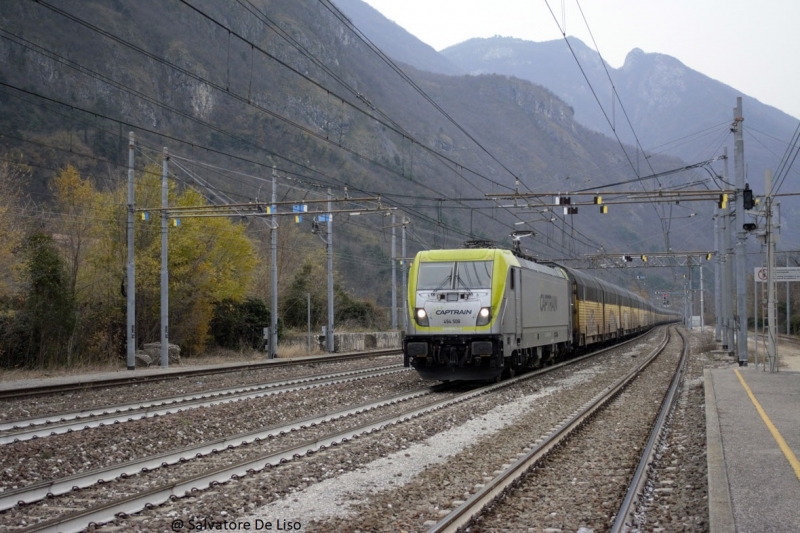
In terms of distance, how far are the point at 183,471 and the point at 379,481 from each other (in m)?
2.42

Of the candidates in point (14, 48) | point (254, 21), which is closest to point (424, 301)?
point (14, 48)

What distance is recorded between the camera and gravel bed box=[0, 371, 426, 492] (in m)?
9.70

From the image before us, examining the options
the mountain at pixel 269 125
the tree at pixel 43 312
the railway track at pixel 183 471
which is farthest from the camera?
the mountain at pixel 269 125

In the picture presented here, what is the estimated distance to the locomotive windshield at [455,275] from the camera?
1942cm

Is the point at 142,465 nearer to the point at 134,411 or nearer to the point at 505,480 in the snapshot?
the point at 505,480

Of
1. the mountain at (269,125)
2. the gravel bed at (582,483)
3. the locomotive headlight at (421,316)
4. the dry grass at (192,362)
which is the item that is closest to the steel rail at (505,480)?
the gravel bed at (582,483)

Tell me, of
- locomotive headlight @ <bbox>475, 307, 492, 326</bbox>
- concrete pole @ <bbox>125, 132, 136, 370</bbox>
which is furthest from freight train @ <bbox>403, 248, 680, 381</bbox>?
concrete pole @ <bbox>125, 132, 136, 370</bbox>

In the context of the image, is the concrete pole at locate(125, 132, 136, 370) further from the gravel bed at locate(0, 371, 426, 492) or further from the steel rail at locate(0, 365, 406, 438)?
the gravel bed at locate(0, 371, 426, 492)

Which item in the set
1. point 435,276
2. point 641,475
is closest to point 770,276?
point 435,276

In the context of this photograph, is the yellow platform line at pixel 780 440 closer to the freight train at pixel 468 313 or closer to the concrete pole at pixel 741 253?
the freight train at pixel 468 313

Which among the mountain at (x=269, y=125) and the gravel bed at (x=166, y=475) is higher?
the mountain at (x=269, y=125)

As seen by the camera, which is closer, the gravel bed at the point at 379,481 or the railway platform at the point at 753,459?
the railway platform at the point at 753,459

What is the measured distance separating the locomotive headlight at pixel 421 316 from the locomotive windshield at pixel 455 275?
603 millimetres

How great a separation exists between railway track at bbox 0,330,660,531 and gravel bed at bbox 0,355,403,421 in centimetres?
508
